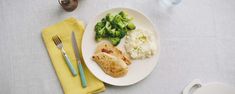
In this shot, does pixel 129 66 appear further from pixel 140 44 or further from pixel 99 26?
pixel 99 26

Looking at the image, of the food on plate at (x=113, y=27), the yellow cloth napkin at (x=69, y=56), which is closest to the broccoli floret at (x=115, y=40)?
the food on plate at (x=113, y=27)

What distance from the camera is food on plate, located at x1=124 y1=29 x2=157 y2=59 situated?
3.95ft

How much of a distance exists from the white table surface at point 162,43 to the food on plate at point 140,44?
0.07 m

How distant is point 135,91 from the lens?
1.21 meters

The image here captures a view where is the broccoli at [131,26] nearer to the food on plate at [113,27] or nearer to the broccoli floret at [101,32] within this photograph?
the food on plate at [113,27]

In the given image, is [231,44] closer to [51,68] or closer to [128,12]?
[128,12]

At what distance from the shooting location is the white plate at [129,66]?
3.91 ft

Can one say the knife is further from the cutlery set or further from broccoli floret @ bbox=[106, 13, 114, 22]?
broccoli floret @ bbox=[106, 13, 114, 22]

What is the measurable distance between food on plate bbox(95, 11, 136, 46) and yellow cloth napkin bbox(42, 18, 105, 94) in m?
0.08

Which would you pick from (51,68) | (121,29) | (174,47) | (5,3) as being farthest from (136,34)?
(5,3)

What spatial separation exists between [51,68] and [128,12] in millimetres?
418

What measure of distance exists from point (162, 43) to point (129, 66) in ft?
0.61

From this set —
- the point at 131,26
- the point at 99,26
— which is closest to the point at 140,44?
the point at 131,26

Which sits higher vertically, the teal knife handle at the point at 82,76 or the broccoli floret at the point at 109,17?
the broccoli floret at the point at 109,17
